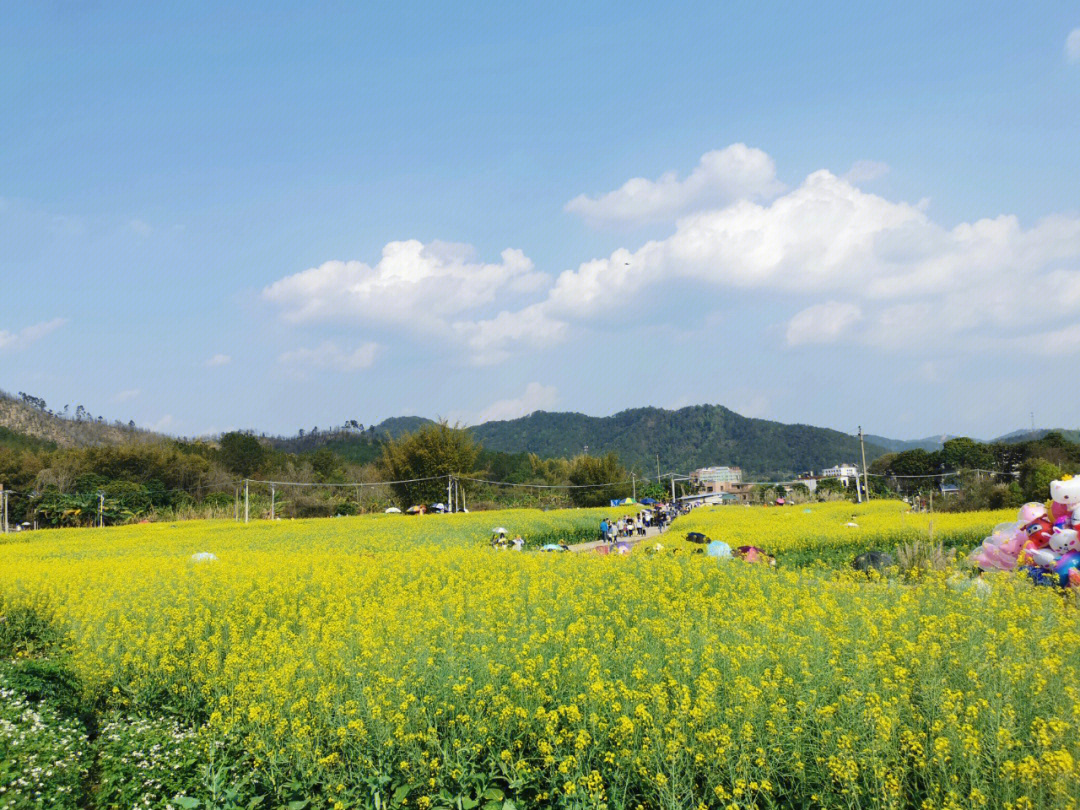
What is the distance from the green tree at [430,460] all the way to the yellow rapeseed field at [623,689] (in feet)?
147

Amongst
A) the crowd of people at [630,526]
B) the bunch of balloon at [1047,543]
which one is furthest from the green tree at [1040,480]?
the bunch of balloon at [1047,543]

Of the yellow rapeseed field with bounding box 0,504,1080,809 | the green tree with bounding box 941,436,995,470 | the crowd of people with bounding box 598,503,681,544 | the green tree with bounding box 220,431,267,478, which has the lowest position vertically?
the crowd of people with bounding box 598,503,681,544

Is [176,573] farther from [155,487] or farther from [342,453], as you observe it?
[342,453]

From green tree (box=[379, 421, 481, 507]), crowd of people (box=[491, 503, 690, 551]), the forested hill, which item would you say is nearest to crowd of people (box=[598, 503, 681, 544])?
crowd of people (box=[491, 503, 690, 551])

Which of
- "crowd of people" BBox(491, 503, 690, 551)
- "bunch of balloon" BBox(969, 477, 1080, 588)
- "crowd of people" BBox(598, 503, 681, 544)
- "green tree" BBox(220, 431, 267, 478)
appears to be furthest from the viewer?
"green tree" BBox(220, 431, 267, 478)

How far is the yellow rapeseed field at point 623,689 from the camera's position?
176 inches

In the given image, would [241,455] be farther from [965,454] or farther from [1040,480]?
[965,454]

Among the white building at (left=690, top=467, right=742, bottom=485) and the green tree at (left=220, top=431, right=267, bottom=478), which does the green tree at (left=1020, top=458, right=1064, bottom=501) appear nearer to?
the green tree at (left=220, top=431, right=267, bottom=478)

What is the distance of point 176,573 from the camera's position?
1315cm

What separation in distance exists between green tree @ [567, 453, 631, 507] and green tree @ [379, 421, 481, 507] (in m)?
17.8

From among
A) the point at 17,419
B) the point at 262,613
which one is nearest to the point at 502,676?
the point at 262,613

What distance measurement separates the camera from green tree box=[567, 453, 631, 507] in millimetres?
71312

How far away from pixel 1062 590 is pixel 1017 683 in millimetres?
5720

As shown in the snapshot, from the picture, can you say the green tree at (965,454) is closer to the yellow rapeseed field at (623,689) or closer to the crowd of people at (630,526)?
the crowd of people at (630,526)
